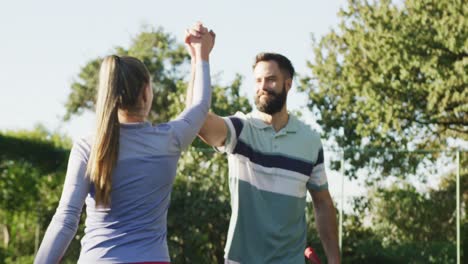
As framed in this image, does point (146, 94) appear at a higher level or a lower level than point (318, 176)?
higher

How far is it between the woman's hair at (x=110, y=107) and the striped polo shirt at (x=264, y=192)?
927 millimetres

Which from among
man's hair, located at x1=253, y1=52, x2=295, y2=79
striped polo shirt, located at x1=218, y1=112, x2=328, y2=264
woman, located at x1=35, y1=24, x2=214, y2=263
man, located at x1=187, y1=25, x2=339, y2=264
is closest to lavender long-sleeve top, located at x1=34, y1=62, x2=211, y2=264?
woman, located at x1=35, y1=24, x2=214, y2=263

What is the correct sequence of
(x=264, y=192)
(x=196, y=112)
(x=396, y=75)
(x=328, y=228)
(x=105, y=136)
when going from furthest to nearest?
(x=396, y=75)
(x=328, y=228)
(x=264, y=192)
(x=196, y=112)
(x=105, y=136)

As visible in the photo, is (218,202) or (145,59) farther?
(145,59)

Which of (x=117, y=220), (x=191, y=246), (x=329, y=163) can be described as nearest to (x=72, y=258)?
(x=191, y=246)

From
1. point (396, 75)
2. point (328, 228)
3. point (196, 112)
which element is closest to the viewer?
point (196, 112)

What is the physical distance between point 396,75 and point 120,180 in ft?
47.6

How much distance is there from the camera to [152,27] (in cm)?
3089

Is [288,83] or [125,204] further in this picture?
[288,83]

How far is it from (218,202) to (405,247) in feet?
6.93

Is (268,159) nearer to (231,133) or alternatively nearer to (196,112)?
(231,133)

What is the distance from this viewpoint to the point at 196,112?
2.13 meters

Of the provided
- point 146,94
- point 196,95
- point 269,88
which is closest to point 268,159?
point 269,88

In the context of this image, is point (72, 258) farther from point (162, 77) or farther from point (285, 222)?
point (162, 77)
